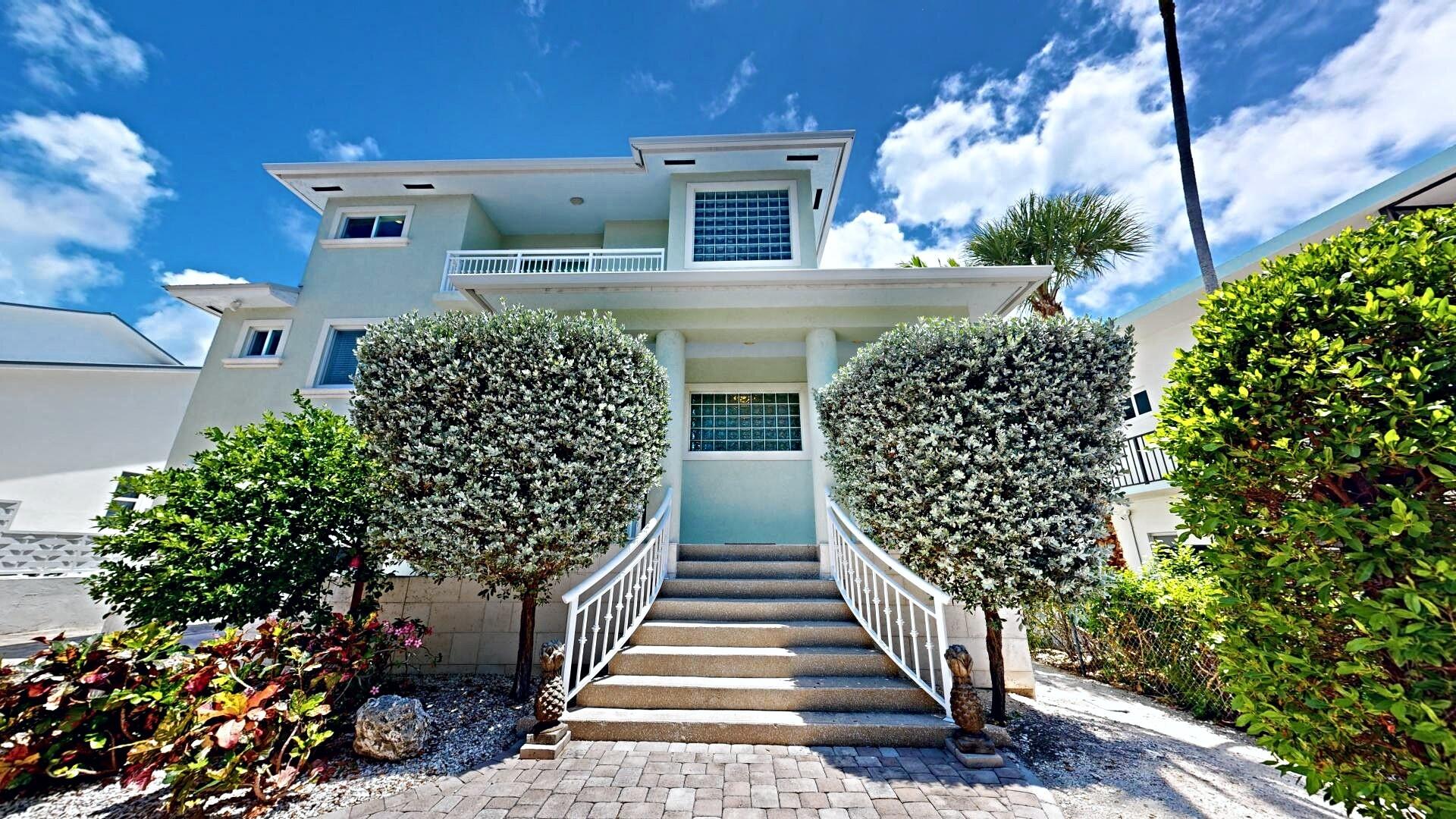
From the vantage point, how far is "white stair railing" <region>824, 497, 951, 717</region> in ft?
13.8

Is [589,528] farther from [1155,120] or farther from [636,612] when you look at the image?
[1155,120]

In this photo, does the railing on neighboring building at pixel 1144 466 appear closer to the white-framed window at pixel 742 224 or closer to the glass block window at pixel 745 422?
the glass block window at pixel 745 422

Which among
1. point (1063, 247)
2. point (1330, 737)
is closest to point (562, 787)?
point (1330, 737)

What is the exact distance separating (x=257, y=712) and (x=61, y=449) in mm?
13110

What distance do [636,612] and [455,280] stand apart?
535 cm

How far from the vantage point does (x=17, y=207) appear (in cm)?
1008

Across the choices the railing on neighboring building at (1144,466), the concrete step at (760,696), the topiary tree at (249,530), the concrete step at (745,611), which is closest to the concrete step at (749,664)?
the concrete step at (760,696)

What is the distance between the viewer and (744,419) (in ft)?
27.7

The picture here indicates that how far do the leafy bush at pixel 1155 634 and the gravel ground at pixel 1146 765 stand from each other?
13.9 inches

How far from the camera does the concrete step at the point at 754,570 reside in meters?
6.14

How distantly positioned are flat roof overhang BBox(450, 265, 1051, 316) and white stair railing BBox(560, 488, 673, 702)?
295 centimetres

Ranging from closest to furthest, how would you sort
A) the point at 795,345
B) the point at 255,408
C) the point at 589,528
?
the point at 589,528
the point at 795,345
the point at 255,408

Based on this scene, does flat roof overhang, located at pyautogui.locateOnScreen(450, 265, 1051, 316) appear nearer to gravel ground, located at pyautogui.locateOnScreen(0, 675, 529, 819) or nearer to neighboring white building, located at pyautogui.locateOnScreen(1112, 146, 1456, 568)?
neighboring white building, located at pyautogui.locateOnScreen(1112, 146, 1456, 568)

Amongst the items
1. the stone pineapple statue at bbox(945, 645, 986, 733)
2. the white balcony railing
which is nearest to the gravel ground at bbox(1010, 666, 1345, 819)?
the stone pineapple statue at bbox(945, 645, 986, 733)
